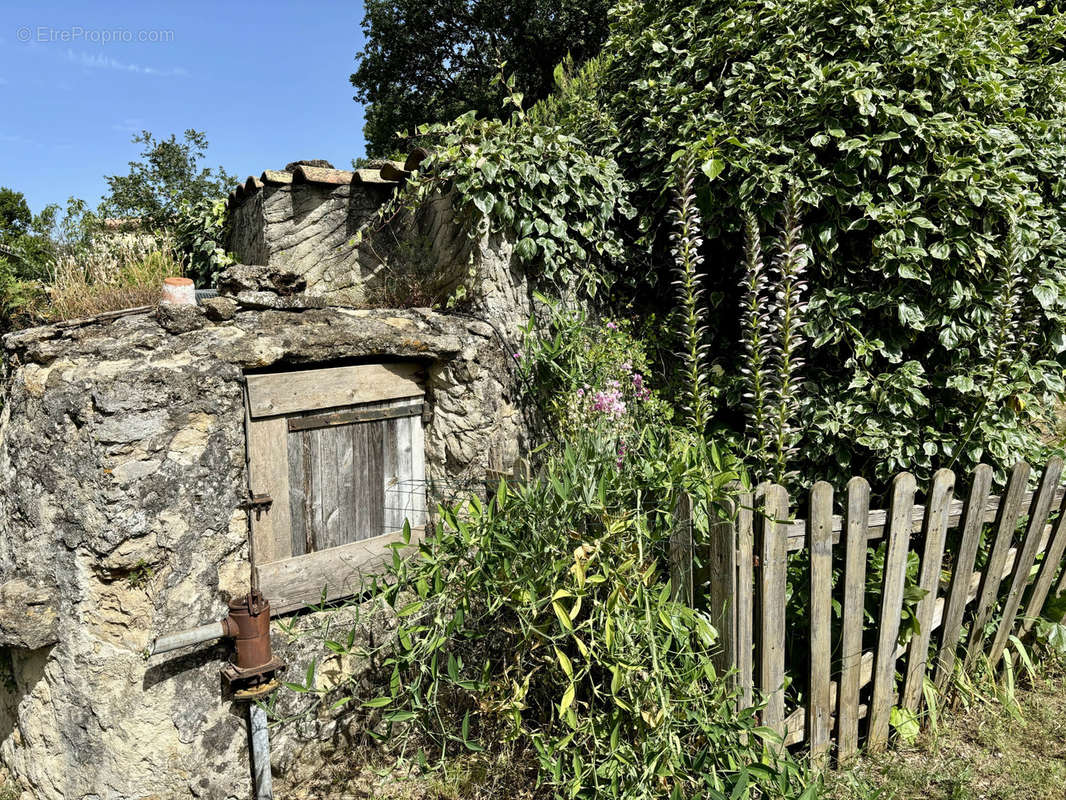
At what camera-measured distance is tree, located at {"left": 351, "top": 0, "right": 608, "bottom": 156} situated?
1584 cm

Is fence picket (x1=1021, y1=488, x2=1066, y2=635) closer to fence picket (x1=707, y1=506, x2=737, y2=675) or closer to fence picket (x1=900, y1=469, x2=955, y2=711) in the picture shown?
fence picket (x1=900, y1=469, x2=955, y2=711)

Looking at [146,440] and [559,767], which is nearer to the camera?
[559,767]

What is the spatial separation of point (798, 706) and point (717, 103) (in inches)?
129

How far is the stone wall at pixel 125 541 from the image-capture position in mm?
2529

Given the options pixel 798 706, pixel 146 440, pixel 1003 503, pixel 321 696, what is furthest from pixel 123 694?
pixel 1003 503

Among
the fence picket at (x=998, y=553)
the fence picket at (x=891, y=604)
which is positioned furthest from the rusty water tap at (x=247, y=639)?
the fence picket at (x=998, y=553)

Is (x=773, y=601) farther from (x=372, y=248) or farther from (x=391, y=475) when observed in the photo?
(x=372, y=248)

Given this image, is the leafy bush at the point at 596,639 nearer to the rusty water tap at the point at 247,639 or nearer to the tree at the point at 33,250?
the rusty water tap at the point at 247,639

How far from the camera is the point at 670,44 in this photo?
4004 mm

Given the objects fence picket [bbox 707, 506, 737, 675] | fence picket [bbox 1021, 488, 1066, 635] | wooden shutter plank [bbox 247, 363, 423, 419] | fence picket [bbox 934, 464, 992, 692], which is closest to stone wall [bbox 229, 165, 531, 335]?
wooden shutter plank [bbox 247, 363, 423, 419]

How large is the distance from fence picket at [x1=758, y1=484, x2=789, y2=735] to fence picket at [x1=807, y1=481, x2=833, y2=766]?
0.14 meters

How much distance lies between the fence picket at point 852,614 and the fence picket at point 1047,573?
1.36m

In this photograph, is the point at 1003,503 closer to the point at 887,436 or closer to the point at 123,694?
the point at 887,436

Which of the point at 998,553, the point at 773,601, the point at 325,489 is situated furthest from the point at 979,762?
the point at 325,489
